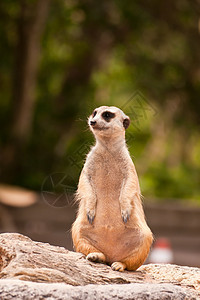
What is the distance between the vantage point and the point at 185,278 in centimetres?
462

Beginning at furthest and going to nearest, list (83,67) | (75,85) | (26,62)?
(83,67) → (75,85) → (26,62)

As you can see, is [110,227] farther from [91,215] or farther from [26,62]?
[26,62]

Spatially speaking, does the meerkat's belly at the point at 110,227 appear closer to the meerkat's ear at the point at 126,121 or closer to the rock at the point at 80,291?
the meerkat's ear at the point at 126,121

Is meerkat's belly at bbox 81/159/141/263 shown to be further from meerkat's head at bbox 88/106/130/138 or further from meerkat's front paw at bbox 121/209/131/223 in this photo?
meerkat's head at bbox 88/106/130/138

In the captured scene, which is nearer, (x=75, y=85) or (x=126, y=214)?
(x=126, y=214)

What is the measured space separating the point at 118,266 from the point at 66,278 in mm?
632

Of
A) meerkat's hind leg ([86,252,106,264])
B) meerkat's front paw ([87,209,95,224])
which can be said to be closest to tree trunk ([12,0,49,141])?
meerkat's front paw ([87,209,95,224])

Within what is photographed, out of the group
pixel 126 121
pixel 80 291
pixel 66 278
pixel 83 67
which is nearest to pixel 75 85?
pixel 83 67

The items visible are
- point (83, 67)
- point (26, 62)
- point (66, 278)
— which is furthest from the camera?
point (83, 67)

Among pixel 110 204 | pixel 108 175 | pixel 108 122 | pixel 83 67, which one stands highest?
pixel 83 67

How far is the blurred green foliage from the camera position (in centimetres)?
1384

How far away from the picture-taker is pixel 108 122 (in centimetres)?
434

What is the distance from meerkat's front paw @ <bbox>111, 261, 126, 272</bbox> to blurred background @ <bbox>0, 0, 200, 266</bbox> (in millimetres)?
8198

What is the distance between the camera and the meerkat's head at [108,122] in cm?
430
